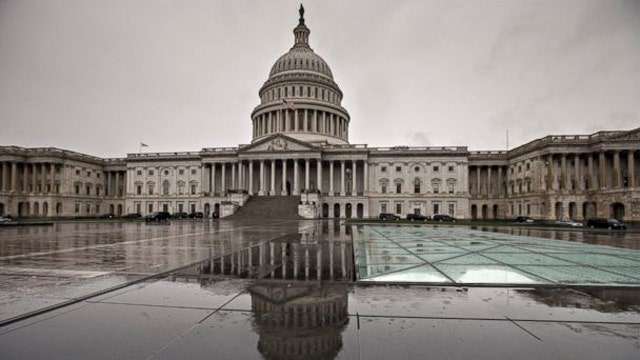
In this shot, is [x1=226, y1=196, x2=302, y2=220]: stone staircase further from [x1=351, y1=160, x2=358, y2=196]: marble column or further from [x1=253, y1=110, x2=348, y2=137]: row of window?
[x1=253, y1=110, x2=348, y2=137]: row of window

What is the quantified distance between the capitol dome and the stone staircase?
2215cm

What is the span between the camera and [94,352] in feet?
13.0

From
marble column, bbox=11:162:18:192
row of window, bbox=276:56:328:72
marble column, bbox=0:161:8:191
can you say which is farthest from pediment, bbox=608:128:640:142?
marble column, bbox=0:161:8:191

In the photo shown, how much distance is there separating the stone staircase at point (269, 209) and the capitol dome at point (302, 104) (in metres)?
22.1

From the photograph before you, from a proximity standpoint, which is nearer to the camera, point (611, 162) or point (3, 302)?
point (3, 302)

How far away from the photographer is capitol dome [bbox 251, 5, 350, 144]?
87250 mm

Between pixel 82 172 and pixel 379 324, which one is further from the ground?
pixel 82 172

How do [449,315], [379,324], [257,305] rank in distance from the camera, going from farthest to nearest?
[257,305] < [449,315] < [379,324]

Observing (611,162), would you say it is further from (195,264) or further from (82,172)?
(82,172)

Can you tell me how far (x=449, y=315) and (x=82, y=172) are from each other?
343 feet

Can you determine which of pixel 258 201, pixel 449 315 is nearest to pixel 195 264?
pixel 449 315

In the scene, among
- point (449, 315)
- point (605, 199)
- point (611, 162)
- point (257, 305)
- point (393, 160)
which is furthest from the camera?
point (393, 160)

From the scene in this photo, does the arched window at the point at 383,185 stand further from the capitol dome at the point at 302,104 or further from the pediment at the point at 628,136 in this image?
the pediment at the point at 628,136

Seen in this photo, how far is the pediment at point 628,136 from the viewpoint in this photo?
59.4m
